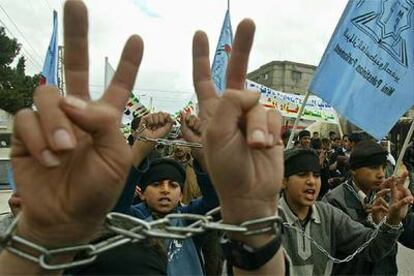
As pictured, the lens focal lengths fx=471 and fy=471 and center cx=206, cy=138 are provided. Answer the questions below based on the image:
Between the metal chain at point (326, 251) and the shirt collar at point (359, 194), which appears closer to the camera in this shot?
the metal chain at point (326, 251)

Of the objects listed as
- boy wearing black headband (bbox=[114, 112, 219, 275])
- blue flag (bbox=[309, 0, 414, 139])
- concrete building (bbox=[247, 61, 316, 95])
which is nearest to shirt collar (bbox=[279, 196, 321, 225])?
boy wearing black headband (bbox=[114, 112, 219, 275])

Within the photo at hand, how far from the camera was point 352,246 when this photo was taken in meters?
2.73

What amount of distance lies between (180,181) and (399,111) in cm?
161

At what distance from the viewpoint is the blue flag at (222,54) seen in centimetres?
732

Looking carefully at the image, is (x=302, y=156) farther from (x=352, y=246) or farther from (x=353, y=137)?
(x=353, y=137)

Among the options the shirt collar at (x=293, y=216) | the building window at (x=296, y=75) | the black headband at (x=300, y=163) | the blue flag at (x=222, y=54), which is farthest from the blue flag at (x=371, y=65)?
the building window at (x=296, y=75)

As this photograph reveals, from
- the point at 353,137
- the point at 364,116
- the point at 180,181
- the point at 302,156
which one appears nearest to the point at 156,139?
the point at 180,181

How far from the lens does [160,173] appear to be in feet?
9.75

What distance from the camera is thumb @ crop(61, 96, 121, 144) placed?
92 cm

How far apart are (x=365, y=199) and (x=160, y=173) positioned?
157 centimetres

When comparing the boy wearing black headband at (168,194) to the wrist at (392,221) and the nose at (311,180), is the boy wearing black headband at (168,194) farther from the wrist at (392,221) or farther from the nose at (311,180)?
the wrist at (392,221)

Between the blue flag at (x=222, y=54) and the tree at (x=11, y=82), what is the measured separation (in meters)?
32.9

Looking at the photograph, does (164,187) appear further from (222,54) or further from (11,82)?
(11,82)

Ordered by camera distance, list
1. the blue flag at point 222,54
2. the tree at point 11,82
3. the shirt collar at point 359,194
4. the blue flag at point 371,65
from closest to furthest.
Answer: the blue flag at point 371,65 < the shirt collar at point 359,194 < the blue flag at point 222,54 < the tree at point 11,82
